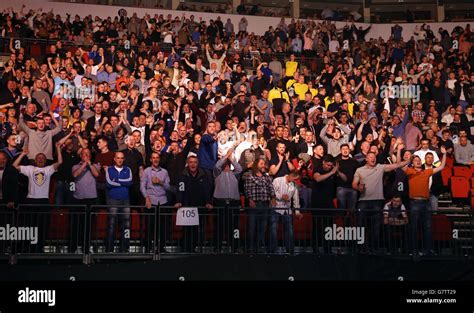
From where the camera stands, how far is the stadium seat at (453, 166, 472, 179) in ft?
55.4

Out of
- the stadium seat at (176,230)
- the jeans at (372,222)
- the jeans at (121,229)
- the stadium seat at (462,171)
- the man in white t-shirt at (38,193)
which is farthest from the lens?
the stadium seat at (462,171)

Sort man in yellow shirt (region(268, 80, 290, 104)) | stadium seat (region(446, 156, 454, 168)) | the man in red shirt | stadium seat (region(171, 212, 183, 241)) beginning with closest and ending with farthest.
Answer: stadium seat (region(171, 212, 183, 241)), the man in red shirt, stadium seat (region(446, 156, 454, 168)), man in yellow shirt (region(268, 80, 290, 104))

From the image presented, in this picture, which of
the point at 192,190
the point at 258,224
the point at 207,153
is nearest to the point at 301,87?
the point at 207,153

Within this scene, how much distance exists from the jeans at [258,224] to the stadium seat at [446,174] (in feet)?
17.0

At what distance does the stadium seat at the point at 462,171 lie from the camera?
16888 millimetres

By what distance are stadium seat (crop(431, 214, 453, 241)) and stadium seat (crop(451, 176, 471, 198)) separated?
8.83 feet

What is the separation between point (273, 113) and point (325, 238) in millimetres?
6160

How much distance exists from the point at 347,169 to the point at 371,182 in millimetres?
530

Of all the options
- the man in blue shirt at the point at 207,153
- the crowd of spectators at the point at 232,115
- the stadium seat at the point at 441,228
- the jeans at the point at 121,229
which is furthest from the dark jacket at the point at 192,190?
the stadium seat at the point at 441,228

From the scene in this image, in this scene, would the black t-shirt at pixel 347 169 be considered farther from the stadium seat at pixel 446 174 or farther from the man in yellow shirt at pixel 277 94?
the man in yellow shirt at pixel 277 94

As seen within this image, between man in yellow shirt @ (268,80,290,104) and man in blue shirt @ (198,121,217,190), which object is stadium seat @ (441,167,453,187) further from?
man in blue shirt @ (198,121,217,190)

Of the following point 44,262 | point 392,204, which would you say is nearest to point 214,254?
point 44,262

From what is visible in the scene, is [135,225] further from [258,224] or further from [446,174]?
[446,174]

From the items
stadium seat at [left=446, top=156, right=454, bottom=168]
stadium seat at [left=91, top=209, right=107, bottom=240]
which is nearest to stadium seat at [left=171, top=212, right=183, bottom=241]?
stadium seat at [left=91, top=209, right=107, bottom=240]
